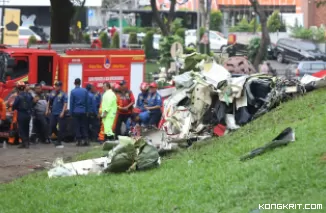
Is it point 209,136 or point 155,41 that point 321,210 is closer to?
point 209,136

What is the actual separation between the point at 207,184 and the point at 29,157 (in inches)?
326

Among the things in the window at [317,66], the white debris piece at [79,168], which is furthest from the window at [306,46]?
the white debris piece at [79,168]

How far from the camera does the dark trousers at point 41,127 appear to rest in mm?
20359

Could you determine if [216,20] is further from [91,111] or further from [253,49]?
[91,111]

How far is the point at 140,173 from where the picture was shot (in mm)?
12211

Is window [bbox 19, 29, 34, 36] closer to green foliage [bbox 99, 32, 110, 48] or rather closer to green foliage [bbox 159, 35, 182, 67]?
green foliage [bbox 99, 32, 110, 48]

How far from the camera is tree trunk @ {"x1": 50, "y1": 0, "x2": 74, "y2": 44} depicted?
28.5m

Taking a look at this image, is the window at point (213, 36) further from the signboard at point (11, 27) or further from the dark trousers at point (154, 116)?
the dark trousers at point (154, 116)

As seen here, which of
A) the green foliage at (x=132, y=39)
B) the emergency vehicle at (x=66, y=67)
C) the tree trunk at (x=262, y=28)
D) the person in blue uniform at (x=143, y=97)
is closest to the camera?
the person in blue uniform at (x=143, y=97)

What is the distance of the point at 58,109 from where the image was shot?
20266 millimetres

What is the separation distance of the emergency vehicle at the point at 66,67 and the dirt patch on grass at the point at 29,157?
1.39 meters

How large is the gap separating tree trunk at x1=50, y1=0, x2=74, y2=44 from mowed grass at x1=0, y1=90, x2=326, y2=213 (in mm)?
15239

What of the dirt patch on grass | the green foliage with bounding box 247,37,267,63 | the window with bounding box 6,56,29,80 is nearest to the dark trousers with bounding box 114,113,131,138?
the dirt patch on grass

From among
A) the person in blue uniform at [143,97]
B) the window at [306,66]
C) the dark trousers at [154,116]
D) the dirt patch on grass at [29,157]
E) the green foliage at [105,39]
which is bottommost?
the dirt patch on grass at [29,157]
